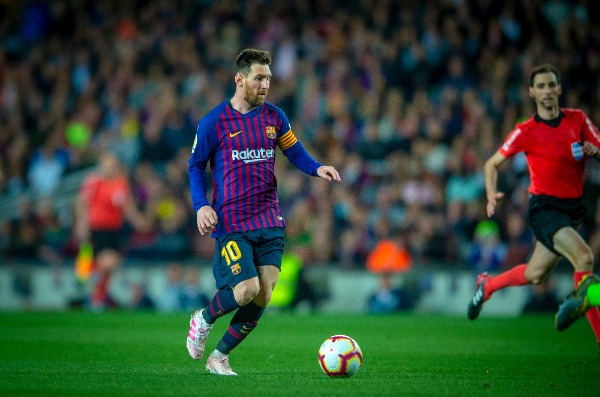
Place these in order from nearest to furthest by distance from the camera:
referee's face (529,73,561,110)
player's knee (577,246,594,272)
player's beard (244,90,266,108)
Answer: player's beard (244,90,266,108) → player's knee (577,246,594,272) → referee's face (529,73,561,110)

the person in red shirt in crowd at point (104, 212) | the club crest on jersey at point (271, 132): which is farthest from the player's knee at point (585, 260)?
the person in red shirt in crowd at point (104, 212)

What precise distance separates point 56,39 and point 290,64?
5758 mm

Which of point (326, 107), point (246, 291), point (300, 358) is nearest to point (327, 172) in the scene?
point (246, 291)

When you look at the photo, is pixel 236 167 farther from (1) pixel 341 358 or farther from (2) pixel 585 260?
(2) pixel 585 260

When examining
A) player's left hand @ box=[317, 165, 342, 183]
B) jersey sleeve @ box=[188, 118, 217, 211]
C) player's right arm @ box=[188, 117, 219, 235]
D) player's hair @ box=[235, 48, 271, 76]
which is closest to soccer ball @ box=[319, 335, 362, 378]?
player's left hand @ box=[317, 165, 342, 183]

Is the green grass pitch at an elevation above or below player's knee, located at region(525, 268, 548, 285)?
below

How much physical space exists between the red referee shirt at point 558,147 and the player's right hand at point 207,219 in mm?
3339

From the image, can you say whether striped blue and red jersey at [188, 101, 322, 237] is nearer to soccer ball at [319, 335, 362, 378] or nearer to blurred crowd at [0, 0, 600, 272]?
soccer ball at [319, 335, 362, 378]

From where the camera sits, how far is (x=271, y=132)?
7.86 metres

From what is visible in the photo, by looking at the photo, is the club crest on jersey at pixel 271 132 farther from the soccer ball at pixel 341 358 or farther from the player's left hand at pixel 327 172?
the soccer ball at pixel 341 358

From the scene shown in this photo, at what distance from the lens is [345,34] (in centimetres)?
1955

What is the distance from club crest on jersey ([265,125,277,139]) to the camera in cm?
784

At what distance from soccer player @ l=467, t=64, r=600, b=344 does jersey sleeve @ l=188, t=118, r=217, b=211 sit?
9.34ft

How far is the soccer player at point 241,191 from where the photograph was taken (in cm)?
766
